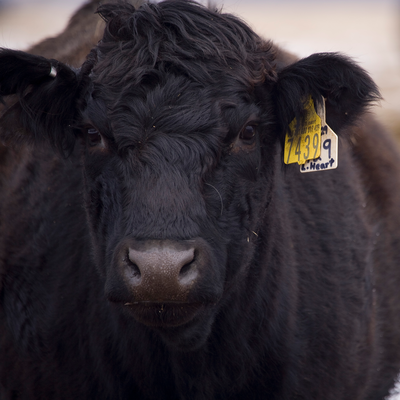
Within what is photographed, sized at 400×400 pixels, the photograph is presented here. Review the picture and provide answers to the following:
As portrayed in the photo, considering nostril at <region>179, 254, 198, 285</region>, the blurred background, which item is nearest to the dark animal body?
nostril at <region>179, 254, 198, 285</region>

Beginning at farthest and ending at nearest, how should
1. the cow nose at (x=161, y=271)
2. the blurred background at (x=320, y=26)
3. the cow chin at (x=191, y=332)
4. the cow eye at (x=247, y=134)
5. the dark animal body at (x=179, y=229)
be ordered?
the blurred background at (x=320, y=26), the cow eye at (x=247, y=134), the cow chin at (x=191, y=332), the dark animal body at (x=179, y=229), the cow nose at (x=161, y=271)

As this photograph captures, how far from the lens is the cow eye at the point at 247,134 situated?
3.26 meters

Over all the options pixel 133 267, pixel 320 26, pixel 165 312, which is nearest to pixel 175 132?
pixel 133 267

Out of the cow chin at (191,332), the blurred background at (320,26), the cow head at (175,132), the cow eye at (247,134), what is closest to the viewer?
the cow head at (175,132)

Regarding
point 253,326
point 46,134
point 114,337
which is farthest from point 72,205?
point 253,326

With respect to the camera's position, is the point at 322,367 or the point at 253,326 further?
the point at 322,367

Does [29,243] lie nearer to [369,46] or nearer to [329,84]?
[329,84]

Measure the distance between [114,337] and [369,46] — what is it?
19374 millimetres

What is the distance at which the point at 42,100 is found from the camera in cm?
355

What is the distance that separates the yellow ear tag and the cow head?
3.4 inches

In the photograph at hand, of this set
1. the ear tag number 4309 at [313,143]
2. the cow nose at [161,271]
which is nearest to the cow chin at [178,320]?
the cow nose at [161,271]

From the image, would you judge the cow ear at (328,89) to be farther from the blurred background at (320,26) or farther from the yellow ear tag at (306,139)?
the blurred background at (320,26)

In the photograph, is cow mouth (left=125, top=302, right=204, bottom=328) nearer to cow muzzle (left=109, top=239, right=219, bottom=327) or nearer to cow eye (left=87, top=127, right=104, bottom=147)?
cow muzzle (left=109, top=239, right=219, bottom=327)

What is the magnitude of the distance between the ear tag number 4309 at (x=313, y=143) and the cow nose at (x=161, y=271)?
117 cm
